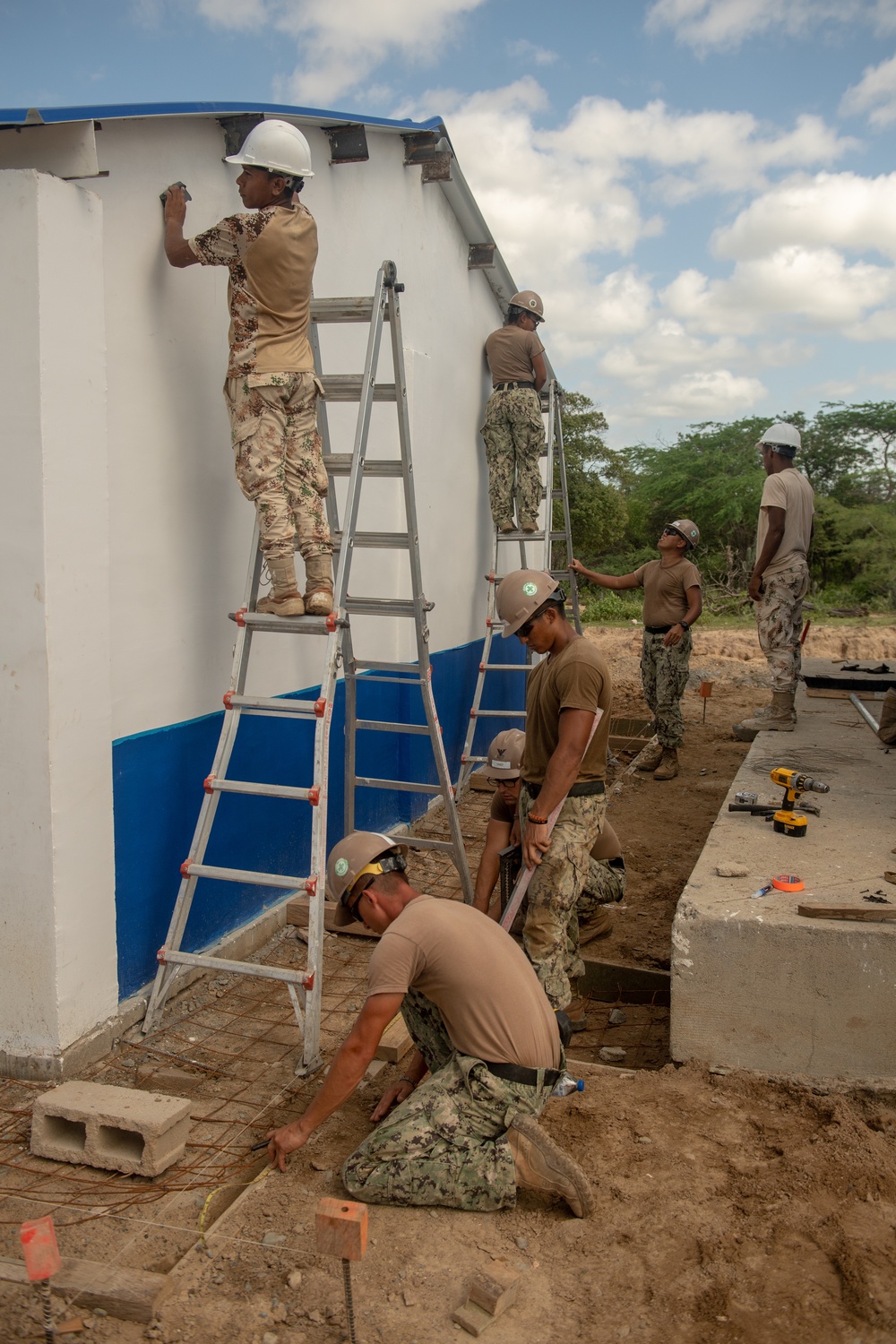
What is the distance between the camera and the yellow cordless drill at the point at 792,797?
4.56 metres

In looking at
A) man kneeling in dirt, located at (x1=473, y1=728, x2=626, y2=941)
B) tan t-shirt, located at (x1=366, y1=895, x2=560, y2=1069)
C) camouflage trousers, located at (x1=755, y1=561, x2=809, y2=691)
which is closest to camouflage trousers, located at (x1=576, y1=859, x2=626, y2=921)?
man kneeling in dirt, located at (x1=473, y1=728, x2=626, y2=941)

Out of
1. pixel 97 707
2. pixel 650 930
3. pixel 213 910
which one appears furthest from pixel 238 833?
pixel 650 930

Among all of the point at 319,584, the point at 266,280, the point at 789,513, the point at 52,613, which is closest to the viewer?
the point at 52,613

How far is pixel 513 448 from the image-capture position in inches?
325

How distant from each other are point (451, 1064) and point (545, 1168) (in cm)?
42

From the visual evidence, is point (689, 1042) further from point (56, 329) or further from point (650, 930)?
point (56, 329)

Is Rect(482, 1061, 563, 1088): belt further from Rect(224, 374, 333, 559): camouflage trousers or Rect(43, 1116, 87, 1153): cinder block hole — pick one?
Rect(224, 374, 333, 559): camouflage trousers

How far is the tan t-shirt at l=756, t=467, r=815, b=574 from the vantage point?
7.04 meters

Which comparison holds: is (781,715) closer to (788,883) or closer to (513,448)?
(513,448)

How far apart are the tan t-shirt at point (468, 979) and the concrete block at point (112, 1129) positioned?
0.84m

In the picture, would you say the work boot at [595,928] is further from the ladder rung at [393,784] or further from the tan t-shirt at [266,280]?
the tan t-shirt at [266,280]

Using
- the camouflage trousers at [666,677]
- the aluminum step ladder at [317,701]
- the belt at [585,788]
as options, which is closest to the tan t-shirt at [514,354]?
the camouflage trousers at [666,677]

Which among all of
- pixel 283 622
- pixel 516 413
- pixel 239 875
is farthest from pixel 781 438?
pixel 239 875

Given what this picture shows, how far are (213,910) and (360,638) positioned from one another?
2.07 meters
